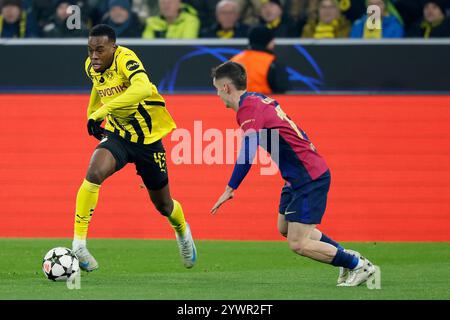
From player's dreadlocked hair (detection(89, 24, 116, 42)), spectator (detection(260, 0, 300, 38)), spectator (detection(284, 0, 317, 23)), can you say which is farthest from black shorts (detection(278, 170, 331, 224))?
spectator (detection(284, 0, 317, 23))

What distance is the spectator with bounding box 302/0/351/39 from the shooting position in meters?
Answer: 16.4

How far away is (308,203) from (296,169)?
0.30m

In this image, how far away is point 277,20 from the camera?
16703 mm

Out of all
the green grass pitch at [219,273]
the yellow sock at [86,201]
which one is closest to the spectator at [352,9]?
the green grass pitch at [219,273]

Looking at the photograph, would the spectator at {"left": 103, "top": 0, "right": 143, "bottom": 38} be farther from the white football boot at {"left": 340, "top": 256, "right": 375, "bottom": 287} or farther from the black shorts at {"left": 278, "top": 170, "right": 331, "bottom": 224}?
the white football boot at {"left": 340, "top": 256, "right": 375, "bottom": 287}

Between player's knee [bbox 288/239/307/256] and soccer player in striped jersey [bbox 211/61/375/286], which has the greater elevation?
soccer player in striped jersey [bbox 211/61/375/286]

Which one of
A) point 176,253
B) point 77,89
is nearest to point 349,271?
point 176,253

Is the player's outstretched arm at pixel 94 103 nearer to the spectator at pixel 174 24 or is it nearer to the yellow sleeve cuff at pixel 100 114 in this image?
the yellow sleeve cuff at pixel 100 114

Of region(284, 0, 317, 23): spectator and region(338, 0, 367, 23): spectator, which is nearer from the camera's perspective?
region(338, 0, 367, 23): spectator

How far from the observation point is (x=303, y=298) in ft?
29.8

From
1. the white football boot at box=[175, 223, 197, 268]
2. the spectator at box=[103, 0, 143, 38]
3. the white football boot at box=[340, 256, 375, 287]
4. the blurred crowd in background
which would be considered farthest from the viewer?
the spectator at box=[103, 0, 143, 38]

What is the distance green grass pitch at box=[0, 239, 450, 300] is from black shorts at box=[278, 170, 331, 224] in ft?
1.91

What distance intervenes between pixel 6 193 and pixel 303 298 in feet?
22.5

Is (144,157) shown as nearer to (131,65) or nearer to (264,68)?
(131,65)
